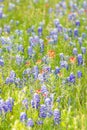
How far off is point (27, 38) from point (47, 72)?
166 cm

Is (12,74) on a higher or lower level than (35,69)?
lower

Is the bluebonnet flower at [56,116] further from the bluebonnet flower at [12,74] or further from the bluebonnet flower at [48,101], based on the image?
the bluebonnet flower at [12,74]

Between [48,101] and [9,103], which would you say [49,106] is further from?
[9,103]

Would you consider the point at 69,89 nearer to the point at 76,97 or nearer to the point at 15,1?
the point at 76,97

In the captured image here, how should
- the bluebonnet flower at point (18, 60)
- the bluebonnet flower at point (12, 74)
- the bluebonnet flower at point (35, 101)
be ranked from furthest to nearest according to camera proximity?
1. the bluebonnet flower at point (18, 60)
2. the bluebonnet flower at point (12, 74)
3. the bluebonnet flower at point (35, 101)

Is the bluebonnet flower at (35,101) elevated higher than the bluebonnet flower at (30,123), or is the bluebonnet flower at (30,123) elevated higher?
the bluebonnet flower at (35,101)

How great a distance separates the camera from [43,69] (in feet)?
18.2

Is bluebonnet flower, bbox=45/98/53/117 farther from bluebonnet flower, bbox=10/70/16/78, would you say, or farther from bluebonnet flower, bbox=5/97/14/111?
bluebonnet flower, bbox=10/70/16/78

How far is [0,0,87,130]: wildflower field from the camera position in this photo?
4.59 meters

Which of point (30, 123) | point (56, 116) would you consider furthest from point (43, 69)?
point (30, 123)

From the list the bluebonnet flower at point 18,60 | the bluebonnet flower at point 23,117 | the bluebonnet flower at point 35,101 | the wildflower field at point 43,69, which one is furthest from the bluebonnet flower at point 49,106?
the bluebonnet flower at point 18,60

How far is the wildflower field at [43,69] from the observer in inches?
181

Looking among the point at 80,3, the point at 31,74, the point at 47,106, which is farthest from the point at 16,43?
the point at 80,3

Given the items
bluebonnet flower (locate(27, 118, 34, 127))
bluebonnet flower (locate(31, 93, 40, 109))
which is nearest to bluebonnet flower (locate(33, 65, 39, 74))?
bluebonnet flower (locate(31, 93, 40, 109))
